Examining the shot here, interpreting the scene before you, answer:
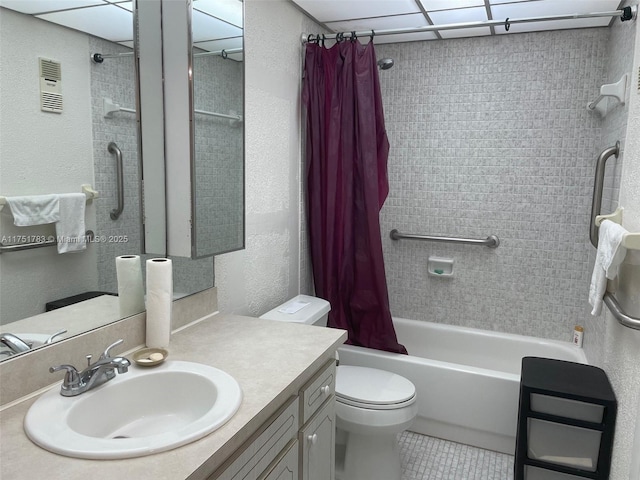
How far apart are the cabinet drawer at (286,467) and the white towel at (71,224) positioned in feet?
2.61

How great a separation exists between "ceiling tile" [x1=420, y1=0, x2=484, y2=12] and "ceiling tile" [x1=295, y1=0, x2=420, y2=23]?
6 cm

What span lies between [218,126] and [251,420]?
1.05 m

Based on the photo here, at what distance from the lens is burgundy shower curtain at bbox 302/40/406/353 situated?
2.52 metres

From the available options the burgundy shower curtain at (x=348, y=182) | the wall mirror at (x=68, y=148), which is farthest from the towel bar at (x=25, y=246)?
the burgundy shower curtain at (x=348, y=182)

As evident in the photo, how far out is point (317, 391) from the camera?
1.55 meters

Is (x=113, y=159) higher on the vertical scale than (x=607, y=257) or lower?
higher

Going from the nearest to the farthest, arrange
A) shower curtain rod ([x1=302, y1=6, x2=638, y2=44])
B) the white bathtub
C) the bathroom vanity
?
1. the bathroom vanity
2. shower curtain rod ([x1=302, y1=6, x2=638, y2=44])
3. the white bathtub

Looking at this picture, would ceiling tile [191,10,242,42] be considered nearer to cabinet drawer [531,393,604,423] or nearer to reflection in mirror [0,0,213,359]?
reflection in mirror [0,0,213,359]

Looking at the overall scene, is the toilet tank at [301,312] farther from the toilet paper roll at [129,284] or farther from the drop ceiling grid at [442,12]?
the drop ceiling grid at [442,12]

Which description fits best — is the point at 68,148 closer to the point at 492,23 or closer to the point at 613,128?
the point at 492,23

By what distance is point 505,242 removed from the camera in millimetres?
2916

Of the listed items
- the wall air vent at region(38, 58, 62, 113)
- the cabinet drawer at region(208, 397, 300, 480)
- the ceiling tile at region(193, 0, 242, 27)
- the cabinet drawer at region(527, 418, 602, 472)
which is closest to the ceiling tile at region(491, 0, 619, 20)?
the ceiling tile at region(193, 0, 242, 27)

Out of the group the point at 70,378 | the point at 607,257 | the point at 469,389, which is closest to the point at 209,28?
the point at 70,378

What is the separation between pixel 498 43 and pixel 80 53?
2.37 m
